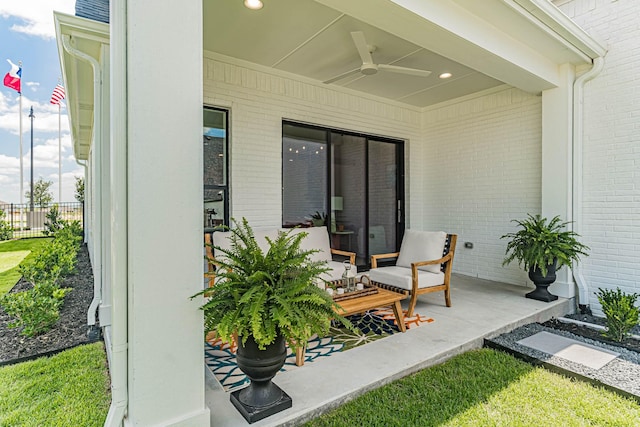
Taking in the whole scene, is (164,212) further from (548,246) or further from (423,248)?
(548,246)

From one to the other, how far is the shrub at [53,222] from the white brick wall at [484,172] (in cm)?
1056

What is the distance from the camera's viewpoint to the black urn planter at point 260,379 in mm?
1842

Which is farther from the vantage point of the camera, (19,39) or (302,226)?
(302,226)

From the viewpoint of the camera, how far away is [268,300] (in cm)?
179

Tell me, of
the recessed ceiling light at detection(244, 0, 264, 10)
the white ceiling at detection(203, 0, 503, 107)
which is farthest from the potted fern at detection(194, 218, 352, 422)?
the white ceiling at detection(203, 0, 503, 107)

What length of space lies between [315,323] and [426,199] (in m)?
5.09

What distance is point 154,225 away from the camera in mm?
1574

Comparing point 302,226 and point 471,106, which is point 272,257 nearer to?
point 302,226

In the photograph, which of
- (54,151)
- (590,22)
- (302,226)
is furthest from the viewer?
(54,151)

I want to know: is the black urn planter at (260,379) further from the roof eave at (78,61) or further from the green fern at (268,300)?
the roof eave at (78,61)

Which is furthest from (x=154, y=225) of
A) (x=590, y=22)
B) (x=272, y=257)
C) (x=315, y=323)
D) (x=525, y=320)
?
(x=590, y=22)

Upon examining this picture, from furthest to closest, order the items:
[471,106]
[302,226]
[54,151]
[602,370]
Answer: [54,151] < [471,106] < [302,226] < [602,370]

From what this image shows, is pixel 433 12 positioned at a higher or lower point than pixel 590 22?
lower

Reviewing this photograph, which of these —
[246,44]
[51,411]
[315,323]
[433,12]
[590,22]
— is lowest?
[51,411]
